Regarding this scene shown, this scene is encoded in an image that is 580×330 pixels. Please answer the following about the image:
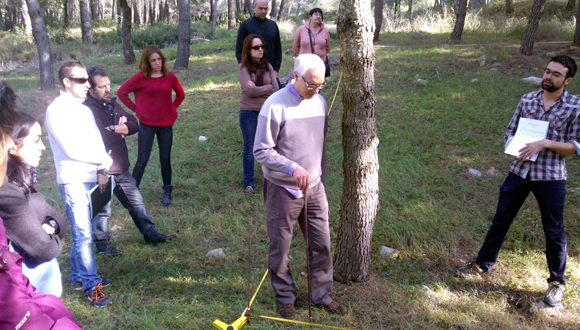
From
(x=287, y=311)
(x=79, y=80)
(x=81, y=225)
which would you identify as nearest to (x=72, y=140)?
(x=79, y=80)

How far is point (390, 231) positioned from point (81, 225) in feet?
9.44

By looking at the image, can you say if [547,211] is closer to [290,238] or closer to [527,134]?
[527,134]

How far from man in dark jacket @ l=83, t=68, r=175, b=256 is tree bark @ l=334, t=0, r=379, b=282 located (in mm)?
2000

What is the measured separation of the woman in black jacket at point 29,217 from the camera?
95.0 inches

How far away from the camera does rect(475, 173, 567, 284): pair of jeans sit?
10.8ft

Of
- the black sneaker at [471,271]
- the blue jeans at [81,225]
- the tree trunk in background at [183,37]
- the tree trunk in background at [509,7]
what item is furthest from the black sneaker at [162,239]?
the tree trunk in background at [509,7]

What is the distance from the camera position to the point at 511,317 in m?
3.27

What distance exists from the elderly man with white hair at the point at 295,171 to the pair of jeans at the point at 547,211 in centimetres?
154

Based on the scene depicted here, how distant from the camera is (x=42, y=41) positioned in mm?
10453

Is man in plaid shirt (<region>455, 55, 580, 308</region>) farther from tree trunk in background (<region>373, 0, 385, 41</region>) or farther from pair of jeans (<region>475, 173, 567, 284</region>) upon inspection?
tree trunk in background (<region>373, 0, 385, 41</region>)

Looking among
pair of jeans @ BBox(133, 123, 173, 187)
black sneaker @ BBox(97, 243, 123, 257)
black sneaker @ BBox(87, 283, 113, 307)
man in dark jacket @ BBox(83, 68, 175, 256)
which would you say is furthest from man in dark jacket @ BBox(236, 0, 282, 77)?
black sneaker @ BBox(87, 283, 113, 307)

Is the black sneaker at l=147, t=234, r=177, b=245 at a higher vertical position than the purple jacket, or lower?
lower

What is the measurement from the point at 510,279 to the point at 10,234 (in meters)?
3.78

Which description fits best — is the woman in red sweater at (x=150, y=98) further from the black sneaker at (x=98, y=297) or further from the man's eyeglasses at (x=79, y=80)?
the black sneaker at (x=98, y=297)
